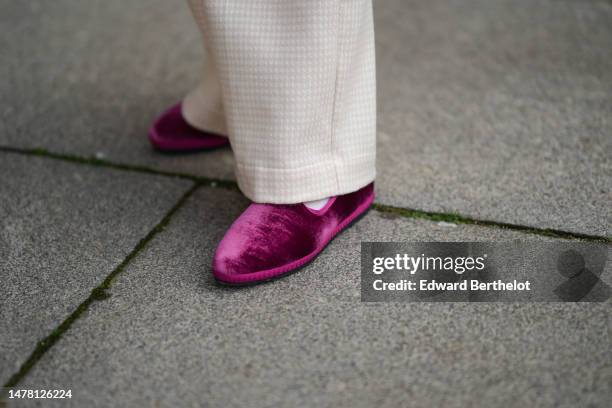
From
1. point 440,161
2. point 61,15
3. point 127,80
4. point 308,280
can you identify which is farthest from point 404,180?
point 61,15

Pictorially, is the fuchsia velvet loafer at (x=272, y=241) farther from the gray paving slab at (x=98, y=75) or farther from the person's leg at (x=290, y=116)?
the gray paving slab at (x=98, y=75)

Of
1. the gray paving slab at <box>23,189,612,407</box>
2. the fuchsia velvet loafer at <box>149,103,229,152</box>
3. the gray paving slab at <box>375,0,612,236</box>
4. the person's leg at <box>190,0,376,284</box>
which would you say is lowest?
the gray paving slab at <box>375,0,612,236</box>

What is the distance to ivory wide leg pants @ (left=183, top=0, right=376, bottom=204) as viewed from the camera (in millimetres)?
1052

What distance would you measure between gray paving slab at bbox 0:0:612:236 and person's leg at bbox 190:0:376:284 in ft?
0.83

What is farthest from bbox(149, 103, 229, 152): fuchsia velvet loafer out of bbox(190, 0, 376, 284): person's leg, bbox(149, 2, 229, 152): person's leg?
bbox(190, 0, 376, 284): person's leg

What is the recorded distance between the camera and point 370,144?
120 centimetres

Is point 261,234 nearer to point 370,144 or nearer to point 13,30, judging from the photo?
point 370,144

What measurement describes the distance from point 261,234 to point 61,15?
1557 millimetres

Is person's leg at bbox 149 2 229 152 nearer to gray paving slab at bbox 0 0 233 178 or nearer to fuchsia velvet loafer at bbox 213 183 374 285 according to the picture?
gray paving slab at bbox 0 0 233 178

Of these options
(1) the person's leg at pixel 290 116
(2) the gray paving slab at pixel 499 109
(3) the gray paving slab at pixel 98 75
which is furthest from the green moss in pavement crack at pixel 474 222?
(3) the gray paving slab at pixel 98 75

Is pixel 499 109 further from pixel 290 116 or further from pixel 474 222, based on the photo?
pixel 290 116

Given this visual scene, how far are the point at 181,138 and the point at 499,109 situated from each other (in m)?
0.84

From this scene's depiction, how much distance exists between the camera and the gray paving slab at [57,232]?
1.10 metres

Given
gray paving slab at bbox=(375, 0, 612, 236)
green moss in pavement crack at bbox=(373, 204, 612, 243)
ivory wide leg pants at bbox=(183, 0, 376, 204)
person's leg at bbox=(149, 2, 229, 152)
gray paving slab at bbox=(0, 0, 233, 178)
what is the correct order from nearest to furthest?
ivory wide leg pants at bbox=(183, 0, 376, 204) < green moss in pavement crack at bbox=(373, 204, 612, 243) < gray paving slab at bbox=(375, 0, 612, 236) < person's leg at bbox=(149, 2, 229, 152) < gray paving slab at bbox=(0, 0, 233, 178)
